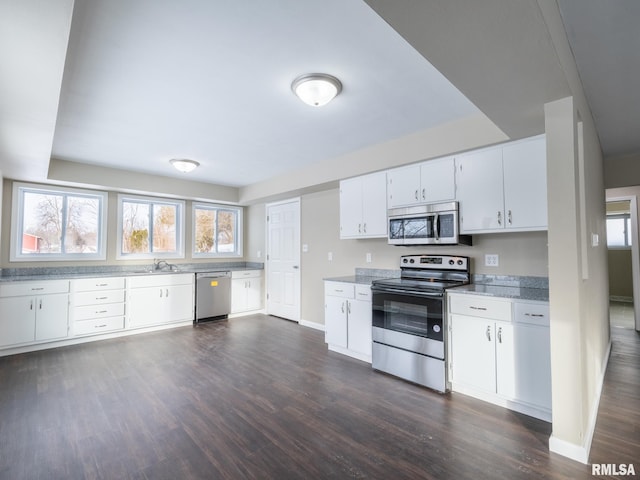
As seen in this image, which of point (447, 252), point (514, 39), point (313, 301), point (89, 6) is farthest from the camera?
point (313, 301)

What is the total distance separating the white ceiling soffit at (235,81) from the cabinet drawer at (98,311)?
2040 millimetres

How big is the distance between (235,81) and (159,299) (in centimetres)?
380

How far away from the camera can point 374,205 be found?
380 cm

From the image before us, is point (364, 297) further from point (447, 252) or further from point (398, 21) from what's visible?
point (398, 21)

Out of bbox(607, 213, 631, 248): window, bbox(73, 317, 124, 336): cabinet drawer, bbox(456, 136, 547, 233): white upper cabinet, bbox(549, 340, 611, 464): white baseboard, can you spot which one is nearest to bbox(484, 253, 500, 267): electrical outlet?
bbox(456, 136, 547, 233): white upper cabinet

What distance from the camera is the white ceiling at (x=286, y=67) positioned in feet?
4.71

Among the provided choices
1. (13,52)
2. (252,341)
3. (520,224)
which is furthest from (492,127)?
(252,341)

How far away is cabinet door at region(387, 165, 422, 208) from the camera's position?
134 inches

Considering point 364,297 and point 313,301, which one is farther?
point 313,301

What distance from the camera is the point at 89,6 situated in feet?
5.18

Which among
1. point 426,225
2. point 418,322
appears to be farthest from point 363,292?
point 426,225

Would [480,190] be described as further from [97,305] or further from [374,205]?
[97,305]

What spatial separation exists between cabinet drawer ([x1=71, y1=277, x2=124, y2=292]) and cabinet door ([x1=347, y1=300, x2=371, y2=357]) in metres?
3.34

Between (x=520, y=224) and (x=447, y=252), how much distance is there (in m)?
0.87
